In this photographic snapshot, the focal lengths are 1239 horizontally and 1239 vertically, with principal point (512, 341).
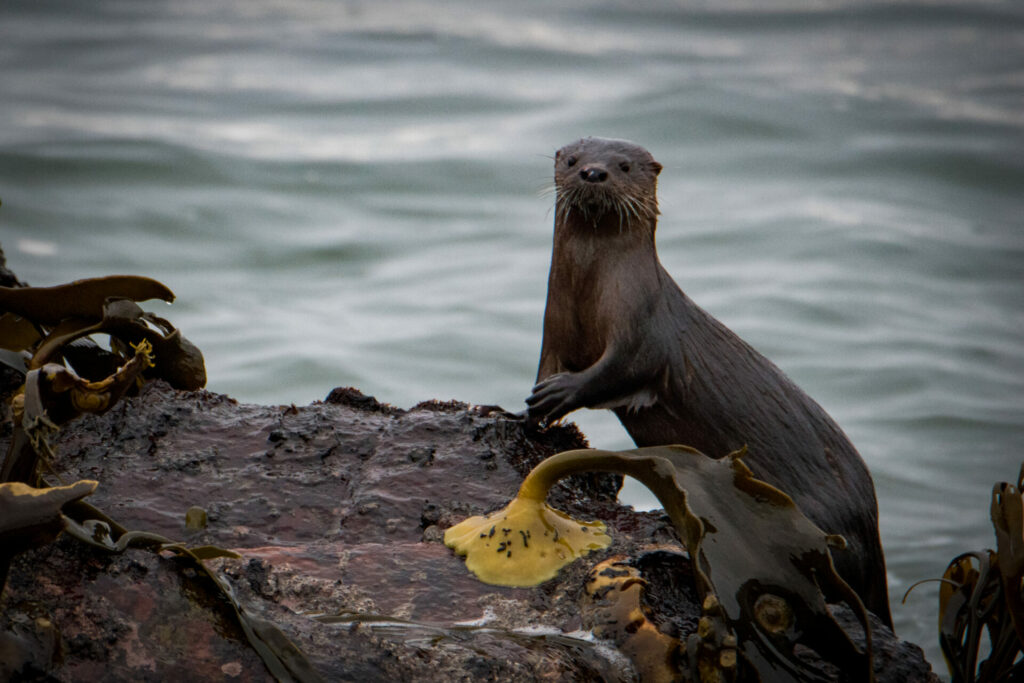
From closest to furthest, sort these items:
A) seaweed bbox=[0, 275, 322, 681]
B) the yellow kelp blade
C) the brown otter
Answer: seaweed bbox=[0, 275, 322, 681] < the yellow kelp blade < the brown otter

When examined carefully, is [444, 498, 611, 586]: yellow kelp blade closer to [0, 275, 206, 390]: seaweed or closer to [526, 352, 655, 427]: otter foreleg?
[526, 352, 655, 427]: otter foreleg

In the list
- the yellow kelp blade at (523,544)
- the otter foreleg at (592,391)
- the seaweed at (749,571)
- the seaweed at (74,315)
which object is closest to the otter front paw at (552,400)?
the otter foreleg at (592,391)

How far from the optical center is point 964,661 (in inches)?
106

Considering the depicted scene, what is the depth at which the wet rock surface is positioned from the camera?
194cm

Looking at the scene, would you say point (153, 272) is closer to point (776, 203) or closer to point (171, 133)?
point (171, 133)

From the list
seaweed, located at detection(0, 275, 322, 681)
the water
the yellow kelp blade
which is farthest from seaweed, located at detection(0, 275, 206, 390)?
the water

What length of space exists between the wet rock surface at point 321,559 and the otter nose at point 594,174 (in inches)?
30.5

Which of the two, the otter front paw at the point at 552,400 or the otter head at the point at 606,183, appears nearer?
the otter front paw at the point at 552,400

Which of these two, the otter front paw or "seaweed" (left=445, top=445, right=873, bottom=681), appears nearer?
"seaweed" (left=445, top=445, right=873, bottom=681)

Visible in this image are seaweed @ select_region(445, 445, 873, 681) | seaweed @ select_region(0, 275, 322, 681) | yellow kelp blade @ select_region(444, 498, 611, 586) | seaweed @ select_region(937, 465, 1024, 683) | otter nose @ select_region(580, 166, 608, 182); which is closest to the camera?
seaweed @ select_region(0, 275, 322, 681)

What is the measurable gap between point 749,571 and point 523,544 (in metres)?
0.45

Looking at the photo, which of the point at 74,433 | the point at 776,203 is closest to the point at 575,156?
the point at 74,433

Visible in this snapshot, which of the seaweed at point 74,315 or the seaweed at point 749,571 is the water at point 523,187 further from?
the seaweed at point 74,315

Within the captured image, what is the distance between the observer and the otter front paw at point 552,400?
10.5ft
